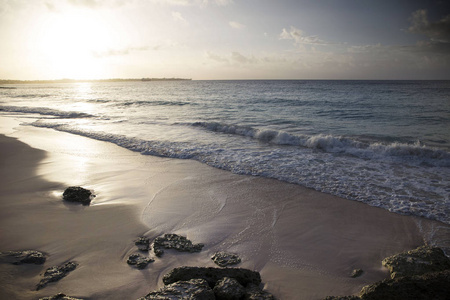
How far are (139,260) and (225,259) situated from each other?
3.98 ft

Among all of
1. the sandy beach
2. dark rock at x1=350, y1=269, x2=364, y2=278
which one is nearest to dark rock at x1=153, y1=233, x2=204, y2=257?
the sandy beach

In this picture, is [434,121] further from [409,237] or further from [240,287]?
[240,287]

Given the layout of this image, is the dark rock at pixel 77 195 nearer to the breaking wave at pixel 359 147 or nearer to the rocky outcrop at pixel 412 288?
the rocky outcrop at pixel 412 288

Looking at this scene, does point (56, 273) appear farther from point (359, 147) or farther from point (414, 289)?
point (359, 147)

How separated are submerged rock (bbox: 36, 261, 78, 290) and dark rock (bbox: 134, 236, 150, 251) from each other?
2.79 ft

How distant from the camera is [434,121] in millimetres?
15609

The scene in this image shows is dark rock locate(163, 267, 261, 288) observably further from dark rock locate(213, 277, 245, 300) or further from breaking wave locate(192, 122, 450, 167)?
breaking wave locate(192, 122, 450, 167)

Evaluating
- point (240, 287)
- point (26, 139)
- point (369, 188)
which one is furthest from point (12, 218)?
point (26, 139)

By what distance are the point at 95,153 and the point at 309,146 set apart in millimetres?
8701

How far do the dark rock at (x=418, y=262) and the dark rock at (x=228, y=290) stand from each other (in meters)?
2.08

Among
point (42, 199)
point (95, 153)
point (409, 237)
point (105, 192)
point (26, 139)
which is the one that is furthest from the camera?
point (26, 139)

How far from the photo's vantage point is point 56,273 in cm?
327

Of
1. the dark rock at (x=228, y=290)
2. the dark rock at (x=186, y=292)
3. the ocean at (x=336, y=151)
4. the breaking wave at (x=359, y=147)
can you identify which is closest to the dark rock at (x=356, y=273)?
the dark rock at (x=228, y=290)

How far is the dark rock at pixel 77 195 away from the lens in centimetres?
549
